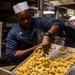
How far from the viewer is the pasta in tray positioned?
1226 millimetres

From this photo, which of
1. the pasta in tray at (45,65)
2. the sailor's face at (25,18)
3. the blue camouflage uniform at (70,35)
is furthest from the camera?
the blue camouflage uniform at (70,35)

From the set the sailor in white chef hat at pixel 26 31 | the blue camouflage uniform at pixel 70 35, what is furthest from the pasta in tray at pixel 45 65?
the blue camouflage uniform at pixel 70 35

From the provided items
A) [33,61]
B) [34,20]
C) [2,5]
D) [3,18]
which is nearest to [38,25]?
[34,20]

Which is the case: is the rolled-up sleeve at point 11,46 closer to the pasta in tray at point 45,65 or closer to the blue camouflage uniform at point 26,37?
the blue camouflage uniform at point 26,37

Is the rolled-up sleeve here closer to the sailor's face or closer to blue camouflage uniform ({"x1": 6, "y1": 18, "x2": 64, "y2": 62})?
blue camouflage uniform ({"x1": 6, "y1": 18, "x2": 64, "y2": 62})

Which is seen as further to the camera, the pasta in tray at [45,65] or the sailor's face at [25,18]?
the sailor's face at [25,18]

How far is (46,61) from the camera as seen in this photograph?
4.46 ft

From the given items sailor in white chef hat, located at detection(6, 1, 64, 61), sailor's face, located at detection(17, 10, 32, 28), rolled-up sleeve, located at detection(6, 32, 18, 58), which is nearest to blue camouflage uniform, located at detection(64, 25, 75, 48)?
sailor in white chef hat, located at detection(6, 1, 64, 61)

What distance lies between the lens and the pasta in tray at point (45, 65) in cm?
123

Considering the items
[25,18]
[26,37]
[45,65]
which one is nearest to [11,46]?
[26,37]

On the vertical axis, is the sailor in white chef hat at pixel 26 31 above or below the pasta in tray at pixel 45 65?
above

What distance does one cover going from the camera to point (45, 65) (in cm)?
133

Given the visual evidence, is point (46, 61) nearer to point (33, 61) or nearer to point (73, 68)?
point (33, 61)

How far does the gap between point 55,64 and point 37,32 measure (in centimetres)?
57
